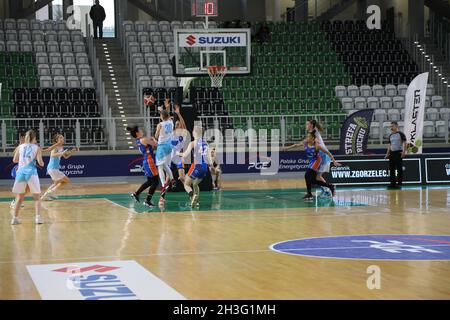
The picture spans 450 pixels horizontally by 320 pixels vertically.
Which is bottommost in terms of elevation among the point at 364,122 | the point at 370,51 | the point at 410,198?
the point at 410,198

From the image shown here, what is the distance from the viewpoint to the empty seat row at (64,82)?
32.4 meters

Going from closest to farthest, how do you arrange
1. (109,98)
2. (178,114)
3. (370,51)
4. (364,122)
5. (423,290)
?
(423,290) → (178,114) → (364,122) → (109,98) → (370,51)

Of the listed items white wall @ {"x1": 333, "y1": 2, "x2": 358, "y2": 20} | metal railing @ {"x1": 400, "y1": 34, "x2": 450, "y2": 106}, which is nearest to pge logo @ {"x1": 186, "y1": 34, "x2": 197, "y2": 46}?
metal railing @ {"x1": 400, "y1": 34, "x2": 450, "y2": 106}

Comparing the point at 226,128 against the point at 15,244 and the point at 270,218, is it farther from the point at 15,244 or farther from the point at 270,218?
the point at 15,244

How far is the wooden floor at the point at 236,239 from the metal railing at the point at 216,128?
6.07 metres

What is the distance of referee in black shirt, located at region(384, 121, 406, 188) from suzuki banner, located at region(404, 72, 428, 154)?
2.56m

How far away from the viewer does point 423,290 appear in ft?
28.8

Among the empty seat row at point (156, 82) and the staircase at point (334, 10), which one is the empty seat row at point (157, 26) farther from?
the staircase at point (334, 10)

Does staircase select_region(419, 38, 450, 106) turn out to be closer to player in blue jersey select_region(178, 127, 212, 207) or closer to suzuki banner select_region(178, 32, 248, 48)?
suzuki banner select_region(178, 32, 248, 48)

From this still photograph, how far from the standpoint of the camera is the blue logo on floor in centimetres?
1117

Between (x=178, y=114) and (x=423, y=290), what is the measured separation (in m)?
13.3

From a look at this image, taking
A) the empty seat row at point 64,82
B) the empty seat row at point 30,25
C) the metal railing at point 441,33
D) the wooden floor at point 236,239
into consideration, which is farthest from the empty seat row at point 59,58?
the metal railing at point 441,33
